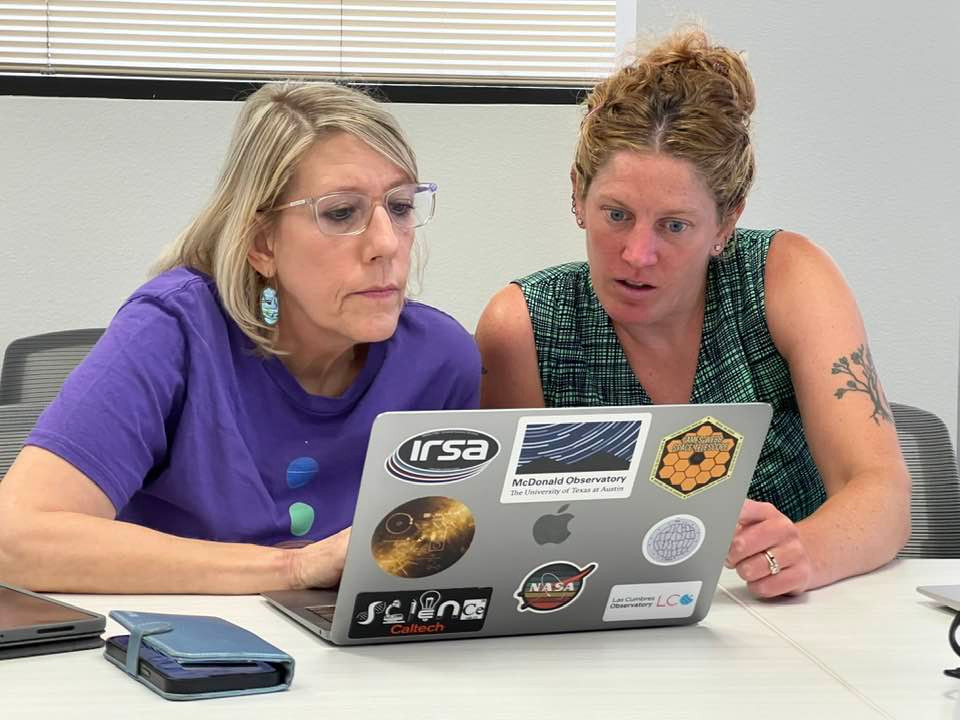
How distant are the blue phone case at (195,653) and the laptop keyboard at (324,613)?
110mm

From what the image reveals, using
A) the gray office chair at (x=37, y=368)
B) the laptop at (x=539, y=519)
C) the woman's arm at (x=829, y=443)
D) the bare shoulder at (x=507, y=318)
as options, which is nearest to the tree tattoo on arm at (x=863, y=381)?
the woman's arm at (x=829, y=443)

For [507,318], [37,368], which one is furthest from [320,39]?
[507,318]

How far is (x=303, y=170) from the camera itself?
1.67 m

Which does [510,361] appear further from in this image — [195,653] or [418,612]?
[195,653]

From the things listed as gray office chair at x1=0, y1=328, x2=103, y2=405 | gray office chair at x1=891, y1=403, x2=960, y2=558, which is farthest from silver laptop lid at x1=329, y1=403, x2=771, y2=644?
gray office chair at x1=0, y1=328, x2=103, y2=405

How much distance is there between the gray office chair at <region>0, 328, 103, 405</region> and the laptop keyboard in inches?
44.6

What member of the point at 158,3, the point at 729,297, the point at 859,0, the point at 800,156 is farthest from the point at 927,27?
the point at 158,3

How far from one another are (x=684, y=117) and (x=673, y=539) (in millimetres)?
816

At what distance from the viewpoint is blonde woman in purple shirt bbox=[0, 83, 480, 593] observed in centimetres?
156

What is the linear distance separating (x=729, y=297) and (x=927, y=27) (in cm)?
159

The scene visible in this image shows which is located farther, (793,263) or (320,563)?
(793,263)

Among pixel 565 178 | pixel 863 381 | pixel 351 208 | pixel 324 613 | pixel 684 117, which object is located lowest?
pixel 324 613

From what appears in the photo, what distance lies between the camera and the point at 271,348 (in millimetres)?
1684

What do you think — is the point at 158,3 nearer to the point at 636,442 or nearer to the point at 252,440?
the point at 252,440
